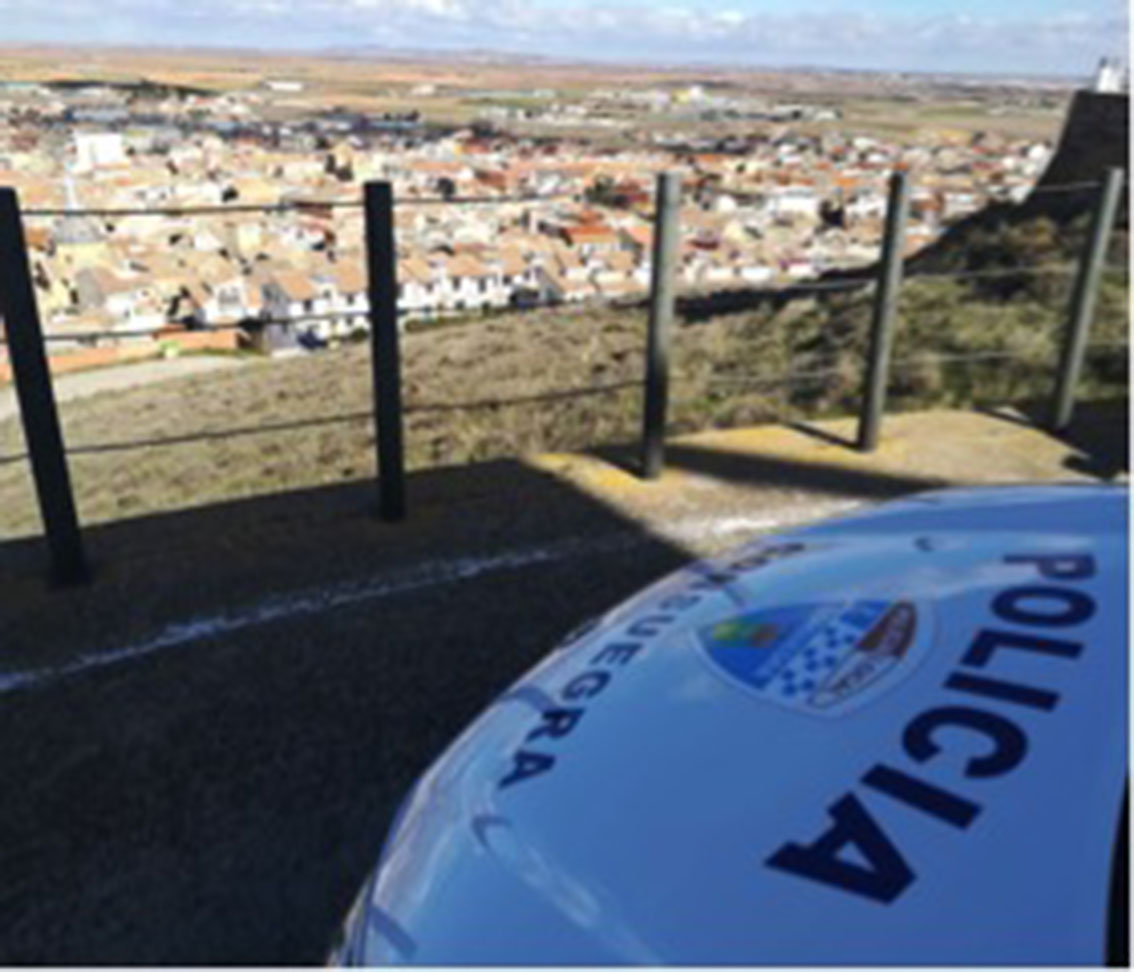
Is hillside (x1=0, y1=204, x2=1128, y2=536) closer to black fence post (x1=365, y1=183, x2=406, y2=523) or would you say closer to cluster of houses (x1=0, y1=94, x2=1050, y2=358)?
black fence post (x1=365, y1=183, x2=406, y2=523)

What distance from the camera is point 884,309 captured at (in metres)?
4.72

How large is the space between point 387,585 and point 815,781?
2721mm

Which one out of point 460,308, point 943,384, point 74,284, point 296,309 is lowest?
point 296,309

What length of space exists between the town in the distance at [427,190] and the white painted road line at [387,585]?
3.05 feet

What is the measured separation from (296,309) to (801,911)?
24563mm

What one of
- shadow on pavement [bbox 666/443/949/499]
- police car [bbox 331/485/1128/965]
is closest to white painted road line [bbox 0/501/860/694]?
shadow on pavement [bbox 666/443/949/499]

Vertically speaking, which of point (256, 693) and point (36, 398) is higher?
point (36, 398)

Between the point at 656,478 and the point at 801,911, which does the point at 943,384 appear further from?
the point at 801,911

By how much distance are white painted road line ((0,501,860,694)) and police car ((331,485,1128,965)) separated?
2.00 m

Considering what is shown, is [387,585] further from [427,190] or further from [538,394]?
[427,190]

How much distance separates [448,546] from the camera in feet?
13.3

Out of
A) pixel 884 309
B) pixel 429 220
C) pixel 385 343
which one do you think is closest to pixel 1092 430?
pixel 884 309

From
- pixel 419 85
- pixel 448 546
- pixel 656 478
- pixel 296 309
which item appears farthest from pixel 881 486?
pixel 419 85

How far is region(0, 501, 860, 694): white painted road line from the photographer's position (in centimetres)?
329
